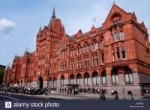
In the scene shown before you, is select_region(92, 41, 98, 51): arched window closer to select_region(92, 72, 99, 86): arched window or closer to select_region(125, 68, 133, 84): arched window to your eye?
select_region(92, 72, 99, 86): arched window

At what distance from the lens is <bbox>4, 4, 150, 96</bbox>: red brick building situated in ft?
144

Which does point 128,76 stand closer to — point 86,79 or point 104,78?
point 104,78

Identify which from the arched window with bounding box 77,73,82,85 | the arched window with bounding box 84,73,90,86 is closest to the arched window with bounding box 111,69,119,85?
the arched window with bounding box 84,73,90,86

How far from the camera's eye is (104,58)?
50125mm

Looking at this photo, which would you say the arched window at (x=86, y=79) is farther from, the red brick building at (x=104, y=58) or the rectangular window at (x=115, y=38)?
the rectangular window at (x=115, y=38)

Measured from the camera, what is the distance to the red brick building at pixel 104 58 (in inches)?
1732

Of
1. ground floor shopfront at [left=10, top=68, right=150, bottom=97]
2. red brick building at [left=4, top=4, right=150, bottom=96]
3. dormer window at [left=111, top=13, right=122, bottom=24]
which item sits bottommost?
ground floor shopfront at [left=10, top=68, right=150, bottom=97]

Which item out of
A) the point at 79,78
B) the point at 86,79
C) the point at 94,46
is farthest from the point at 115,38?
the point at 79,78

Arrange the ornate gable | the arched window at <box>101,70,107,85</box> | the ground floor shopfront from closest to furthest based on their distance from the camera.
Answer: the ground floor shopfront < the ornate gable < the arched window at <box>101,70,107,85</box>

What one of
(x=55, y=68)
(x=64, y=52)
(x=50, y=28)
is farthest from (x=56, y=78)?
(x=50, y=28)

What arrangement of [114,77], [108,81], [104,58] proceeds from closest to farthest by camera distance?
1. [114,77]
2. [108,81]
3. [104,58]

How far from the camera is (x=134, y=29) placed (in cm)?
4619

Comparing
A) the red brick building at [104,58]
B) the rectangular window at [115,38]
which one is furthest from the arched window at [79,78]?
the rectangular window at [115,38]

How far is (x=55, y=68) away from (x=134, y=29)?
34397 millimetres
